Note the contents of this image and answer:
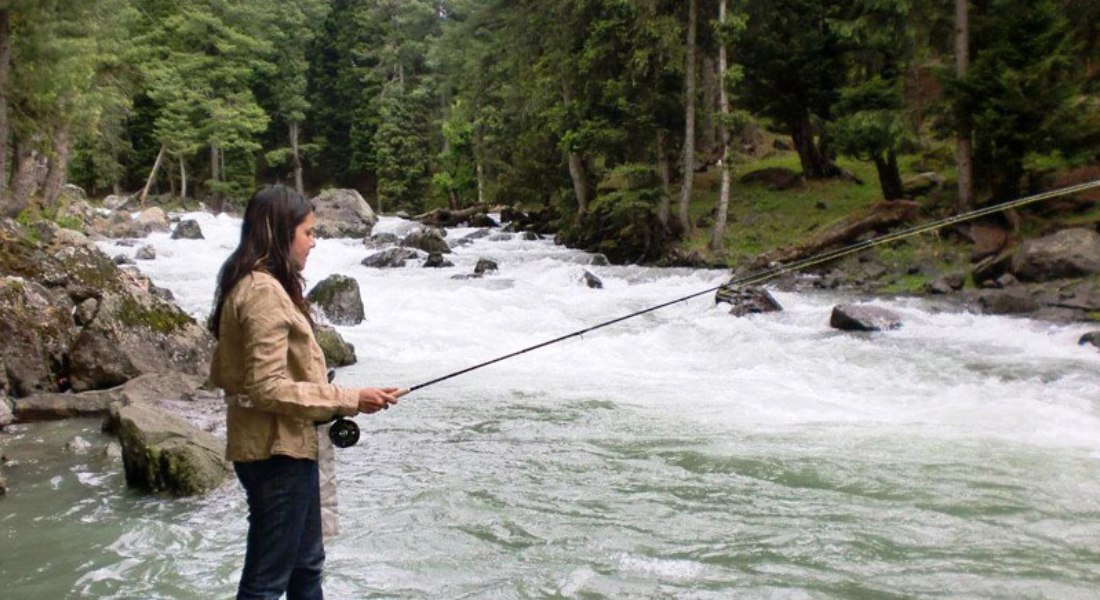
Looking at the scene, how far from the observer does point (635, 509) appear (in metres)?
5.82

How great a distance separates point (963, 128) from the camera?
57.4 ft

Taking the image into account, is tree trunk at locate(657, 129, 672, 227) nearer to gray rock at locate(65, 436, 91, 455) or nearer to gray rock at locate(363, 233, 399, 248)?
gray rock at locate(363, 233, 399, 248)

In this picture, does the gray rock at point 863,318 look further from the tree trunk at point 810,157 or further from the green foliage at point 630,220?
the tree trunk at point 810,157

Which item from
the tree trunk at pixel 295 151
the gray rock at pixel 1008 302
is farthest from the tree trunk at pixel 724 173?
the tree trunk at pixel 295 151

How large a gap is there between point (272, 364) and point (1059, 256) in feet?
48.4

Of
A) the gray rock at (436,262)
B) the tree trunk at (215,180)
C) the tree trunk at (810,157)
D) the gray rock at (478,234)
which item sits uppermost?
the tree trunk at (215,180)

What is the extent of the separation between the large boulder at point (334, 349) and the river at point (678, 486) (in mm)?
252

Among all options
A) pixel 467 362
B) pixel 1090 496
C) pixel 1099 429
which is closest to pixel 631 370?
pixel 467 362

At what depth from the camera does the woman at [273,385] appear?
289 centimetres

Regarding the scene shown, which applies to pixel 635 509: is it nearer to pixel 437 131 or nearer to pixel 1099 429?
pixel 1099 429

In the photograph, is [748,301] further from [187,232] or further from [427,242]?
[187,232]

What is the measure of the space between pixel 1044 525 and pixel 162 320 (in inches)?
385

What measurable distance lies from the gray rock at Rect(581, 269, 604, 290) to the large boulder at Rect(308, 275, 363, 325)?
5927mm

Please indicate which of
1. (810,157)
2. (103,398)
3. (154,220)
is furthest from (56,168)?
(810,157)
